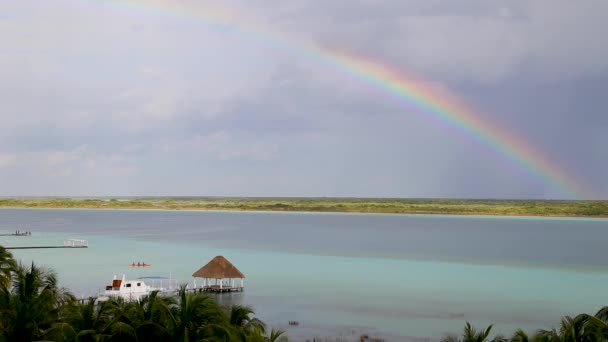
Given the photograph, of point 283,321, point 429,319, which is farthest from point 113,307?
point 429,319

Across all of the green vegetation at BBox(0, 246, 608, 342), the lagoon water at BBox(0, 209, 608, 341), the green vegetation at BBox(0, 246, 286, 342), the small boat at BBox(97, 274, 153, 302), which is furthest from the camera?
the small boat at BBox(97, 274, 153, 302)

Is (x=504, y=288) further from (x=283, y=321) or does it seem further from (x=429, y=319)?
(x=283, y=321)

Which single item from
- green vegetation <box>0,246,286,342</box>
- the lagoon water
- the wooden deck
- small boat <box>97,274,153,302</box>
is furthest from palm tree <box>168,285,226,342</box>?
the wooden deck

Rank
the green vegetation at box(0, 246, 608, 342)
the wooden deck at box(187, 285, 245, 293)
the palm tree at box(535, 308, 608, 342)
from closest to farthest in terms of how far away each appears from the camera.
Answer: the palm tree at box(535, 308, 608, 342) → the green vegetation at box(0, 246, 608, 342) → the wooden deck at box(187, 285, 245, 293)

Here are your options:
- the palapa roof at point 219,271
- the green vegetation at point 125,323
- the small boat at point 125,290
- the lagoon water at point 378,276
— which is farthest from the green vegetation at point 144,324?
the palapa roof at point 219,271

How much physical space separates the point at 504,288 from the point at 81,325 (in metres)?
39.8

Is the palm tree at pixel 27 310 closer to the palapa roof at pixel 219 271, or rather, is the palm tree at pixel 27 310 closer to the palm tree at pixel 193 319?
the palm tree at pixel 193 319

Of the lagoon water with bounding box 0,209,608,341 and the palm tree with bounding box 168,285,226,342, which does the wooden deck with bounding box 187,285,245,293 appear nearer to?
the lagoon water with bounding box 0,209,608,341

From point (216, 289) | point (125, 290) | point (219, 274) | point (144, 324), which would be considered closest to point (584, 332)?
point (144, 324)

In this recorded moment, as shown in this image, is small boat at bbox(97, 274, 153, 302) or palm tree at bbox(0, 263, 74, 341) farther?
small boat at bbox(97, 274, 153, 302)

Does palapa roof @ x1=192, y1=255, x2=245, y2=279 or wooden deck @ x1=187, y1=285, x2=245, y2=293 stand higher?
palapa roof @ x1=192, y1=255, x2=245, y2=279

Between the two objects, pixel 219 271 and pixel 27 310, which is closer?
pixel 27 310

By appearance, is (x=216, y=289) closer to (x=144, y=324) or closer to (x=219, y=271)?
(x=219, y=271)

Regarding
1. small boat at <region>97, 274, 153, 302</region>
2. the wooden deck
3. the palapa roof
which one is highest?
the palapa roof
